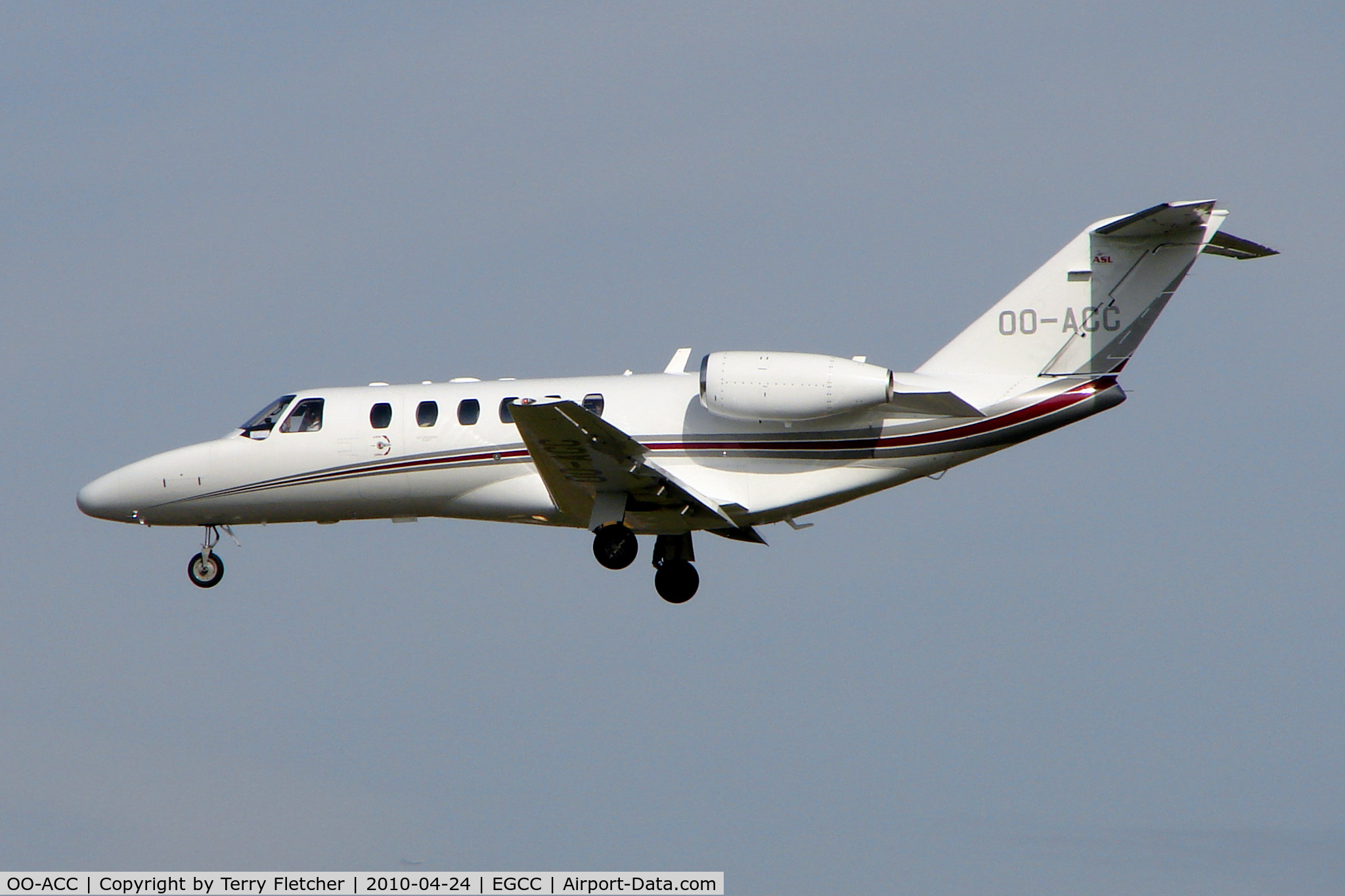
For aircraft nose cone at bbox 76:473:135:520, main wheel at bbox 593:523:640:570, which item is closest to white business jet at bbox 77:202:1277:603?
main wheel at bbox 593:523:640:570

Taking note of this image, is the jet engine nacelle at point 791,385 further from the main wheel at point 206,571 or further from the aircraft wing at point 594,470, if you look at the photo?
the main wheel at point 206,571

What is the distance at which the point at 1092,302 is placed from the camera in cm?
2058

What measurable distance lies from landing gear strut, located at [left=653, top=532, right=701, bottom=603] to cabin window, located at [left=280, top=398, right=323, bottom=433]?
183 inches

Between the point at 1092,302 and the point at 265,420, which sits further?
the point at 265,420

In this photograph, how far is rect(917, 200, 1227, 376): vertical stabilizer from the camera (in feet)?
66.1

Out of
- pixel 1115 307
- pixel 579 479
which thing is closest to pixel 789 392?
pixel 579 479

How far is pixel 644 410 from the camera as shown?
20891mm

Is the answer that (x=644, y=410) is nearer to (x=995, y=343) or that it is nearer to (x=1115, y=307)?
(x=995, y=343)

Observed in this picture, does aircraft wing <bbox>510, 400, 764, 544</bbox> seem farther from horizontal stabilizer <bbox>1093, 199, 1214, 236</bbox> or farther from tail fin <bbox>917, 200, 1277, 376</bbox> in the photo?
horizontal stabilizer <bbox>1093, 199, 1214, 236</bbox>

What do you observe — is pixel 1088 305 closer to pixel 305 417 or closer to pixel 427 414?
pixel 427 414

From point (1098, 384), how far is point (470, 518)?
25.7 feet

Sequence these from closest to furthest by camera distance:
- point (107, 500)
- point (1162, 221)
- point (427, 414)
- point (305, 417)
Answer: point (1162, 221)
point (427, 414)
point (305, 417)
point (107, 500)

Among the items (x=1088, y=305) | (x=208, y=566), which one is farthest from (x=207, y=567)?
(x=1088, y=305)

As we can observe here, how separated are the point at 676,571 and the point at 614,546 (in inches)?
74.3
